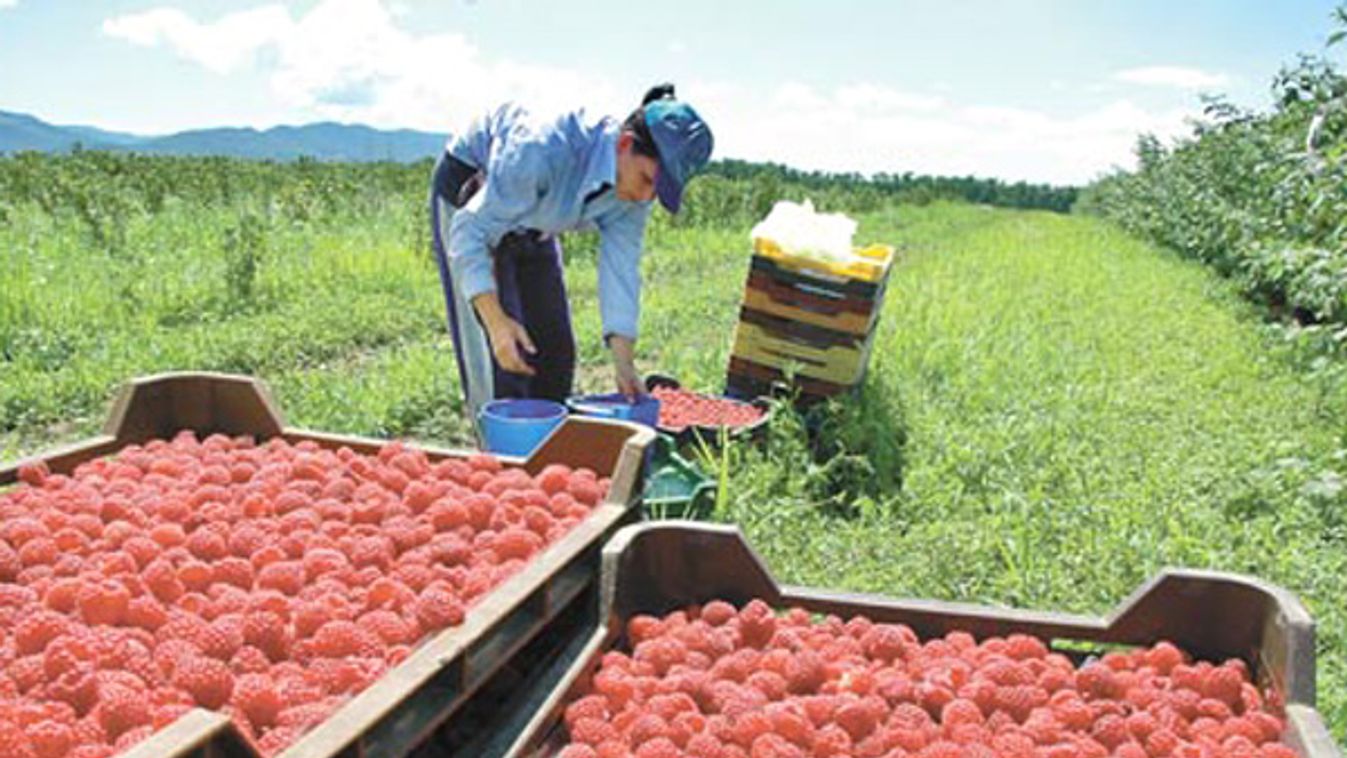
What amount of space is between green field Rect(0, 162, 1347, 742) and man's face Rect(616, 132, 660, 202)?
37.3 inches

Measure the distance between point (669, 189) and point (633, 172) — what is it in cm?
24

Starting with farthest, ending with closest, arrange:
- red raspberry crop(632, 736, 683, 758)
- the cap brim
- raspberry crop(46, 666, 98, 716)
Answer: the cap brim
red raspberry crop(632, 736, 683, 758)
raspberry crop(46, 666, 98, 716)

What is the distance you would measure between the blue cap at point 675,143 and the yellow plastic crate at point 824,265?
176 centimetres

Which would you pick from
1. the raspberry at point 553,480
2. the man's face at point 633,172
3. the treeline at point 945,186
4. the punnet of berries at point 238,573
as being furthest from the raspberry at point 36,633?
the treeline at point 945,186

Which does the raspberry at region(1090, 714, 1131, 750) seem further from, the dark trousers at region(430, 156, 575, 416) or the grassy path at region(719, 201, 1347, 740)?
the dark trousers at region(430, 156, 575, 416)

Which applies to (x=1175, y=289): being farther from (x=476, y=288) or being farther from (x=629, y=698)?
(x=629, y=698)

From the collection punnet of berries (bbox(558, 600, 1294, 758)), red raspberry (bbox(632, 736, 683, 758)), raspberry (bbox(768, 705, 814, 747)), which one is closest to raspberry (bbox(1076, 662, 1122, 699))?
punnet of berries (bbox(558, 600, 1294, 758))

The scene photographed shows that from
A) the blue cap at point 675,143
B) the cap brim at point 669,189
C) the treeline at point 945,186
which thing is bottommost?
the treeline at point 945,186

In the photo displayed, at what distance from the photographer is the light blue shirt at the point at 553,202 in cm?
346

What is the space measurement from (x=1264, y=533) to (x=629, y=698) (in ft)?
9.28

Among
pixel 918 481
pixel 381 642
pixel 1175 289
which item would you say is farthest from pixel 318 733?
pixel 1175 289

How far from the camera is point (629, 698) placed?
6.57ft

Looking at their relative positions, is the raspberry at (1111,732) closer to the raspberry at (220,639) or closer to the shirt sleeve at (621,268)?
the raspberry at (220,639)

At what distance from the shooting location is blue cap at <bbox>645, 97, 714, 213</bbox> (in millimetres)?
3207
